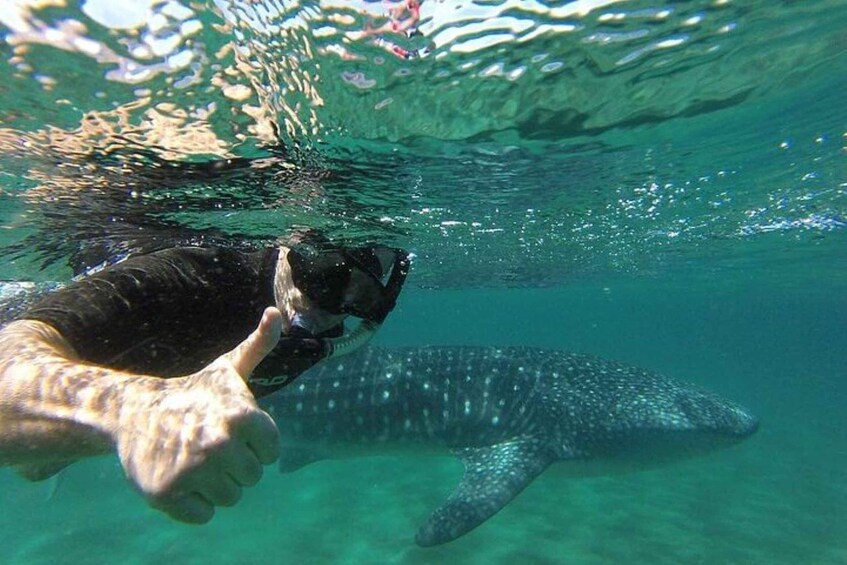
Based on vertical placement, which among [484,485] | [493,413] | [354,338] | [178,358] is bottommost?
[484,485]

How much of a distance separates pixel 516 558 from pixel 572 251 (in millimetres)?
12789

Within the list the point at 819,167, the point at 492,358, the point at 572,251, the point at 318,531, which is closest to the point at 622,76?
the point at 492,358

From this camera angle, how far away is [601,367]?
10367 mm

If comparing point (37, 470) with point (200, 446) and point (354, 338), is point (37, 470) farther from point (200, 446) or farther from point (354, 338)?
point (200, 446)

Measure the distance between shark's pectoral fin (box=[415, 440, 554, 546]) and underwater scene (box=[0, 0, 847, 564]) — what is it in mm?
43

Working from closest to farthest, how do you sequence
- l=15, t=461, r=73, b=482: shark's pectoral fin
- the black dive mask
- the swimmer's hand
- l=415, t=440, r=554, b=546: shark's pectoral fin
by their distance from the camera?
the swimmer's hand
l=15, t=461, r=73, b=482: shark's pectoral fin
the black dive mask
l=415, t=440, r=554, b=546: shark's pectoral fin

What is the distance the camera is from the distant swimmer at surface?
65.2 inches

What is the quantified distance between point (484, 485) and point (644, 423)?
3372 mm

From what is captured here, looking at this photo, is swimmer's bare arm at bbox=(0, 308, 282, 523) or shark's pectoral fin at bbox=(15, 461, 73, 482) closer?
swimmer's bare arm at bbox=(0, 308, 282, 523)

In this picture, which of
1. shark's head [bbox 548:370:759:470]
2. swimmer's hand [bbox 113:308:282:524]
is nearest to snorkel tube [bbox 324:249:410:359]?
swimmer's hand [bbox 113:308:282:524]

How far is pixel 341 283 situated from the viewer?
490 cm

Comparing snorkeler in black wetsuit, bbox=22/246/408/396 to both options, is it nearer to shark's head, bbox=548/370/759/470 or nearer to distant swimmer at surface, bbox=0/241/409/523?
distant swimmer at surface, bbox=0/241/409/523

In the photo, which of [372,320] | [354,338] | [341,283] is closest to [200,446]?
[341,283]

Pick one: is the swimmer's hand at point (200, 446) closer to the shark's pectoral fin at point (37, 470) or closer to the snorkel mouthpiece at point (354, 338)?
the snorkel mouthpiece at point (354, 338)
